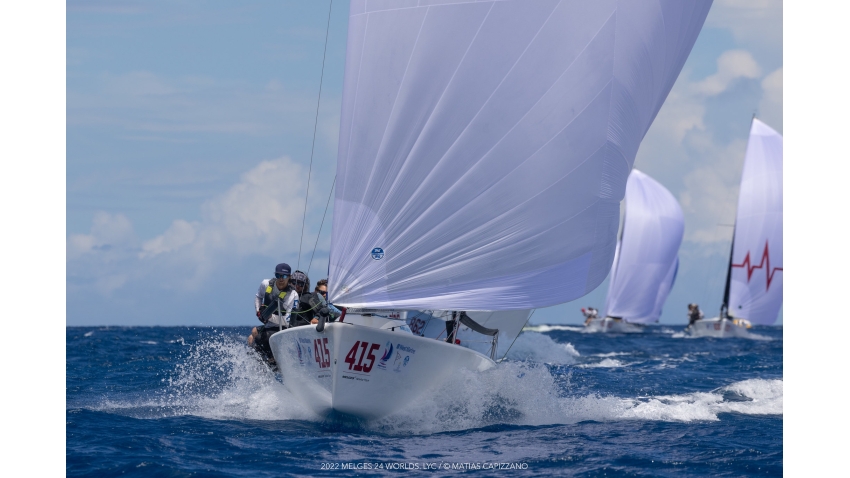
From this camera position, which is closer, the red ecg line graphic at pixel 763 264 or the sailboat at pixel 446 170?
the sailboat at pixel 446 170

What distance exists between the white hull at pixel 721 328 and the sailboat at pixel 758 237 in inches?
4.1

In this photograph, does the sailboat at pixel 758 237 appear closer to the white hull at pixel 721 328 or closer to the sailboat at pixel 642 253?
the white hull at pixel 721 328

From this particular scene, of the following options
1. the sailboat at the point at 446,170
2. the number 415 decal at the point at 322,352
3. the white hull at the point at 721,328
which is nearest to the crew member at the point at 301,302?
the sailboat at the point at 446,170

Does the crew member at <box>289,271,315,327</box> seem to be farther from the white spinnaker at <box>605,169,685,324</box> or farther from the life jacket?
the white spinnaker at <box>605,169,685,324</box>

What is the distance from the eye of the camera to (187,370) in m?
19.0

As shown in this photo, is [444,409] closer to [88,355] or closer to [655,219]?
[88,355]

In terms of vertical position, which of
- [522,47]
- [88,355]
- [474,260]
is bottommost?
[88,355]

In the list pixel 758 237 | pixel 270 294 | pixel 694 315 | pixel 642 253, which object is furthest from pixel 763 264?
pixel 270 294

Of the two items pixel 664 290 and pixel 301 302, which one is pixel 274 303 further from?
pixel 664 290

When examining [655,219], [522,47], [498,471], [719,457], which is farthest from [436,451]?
[655,219]

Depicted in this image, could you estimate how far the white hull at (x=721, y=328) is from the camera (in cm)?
4466

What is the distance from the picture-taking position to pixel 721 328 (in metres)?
44.8

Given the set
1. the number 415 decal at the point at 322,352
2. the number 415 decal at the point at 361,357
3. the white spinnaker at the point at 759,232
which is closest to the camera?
the number 415 decal at the point at 361,357

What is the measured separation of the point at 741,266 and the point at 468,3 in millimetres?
37051
